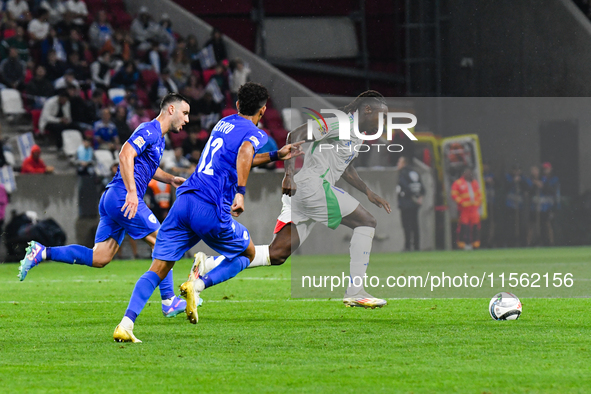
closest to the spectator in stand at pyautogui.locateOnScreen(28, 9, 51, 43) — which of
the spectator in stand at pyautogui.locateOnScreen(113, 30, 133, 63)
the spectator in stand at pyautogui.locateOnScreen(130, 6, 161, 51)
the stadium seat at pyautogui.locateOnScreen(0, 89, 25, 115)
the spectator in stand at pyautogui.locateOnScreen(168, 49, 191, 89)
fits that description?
the spectator in stand at pyautogui.locateOnScreen(113, 30, 133, 63)

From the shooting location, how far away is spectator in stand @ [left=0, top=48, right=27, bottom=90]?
18.2 meters

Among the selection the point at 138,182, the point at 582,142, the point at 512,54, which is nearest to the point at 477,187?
the point at 582,142

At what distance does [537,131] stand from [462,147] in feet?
6.88

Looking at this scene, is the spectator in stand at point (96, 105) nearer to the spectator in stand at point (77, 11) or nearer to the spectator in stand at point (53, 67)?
the spectator in stand at point (53, 67)

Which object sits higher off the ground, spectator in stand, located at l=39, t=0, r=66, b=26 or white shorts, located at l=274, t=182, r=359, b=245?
spectator in stand, located at l=39, t=0, r=66, b=26

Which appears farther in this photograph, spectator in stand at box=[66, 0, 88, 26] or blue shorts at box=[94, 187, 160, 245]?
spectator in stand at box=[66, 0, 88, 26]

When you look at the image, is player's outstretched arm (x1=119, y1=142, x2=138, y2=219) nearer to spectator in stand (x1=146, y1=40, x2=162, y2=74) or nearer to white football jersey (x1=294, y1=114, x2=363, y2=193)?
white football jersey (x1=294, y1=114, x2=363, y2=193)

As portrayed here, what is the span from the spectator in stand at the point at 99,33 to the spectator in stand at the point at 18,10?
1384 millimetres

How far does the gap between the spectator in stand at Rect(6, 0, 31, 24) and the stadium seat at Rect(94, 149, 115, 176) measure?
13.9 ft

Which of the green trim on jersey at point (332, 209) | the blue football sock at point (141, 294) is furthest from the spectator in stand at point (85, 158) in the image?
the blue football sock at point (141, 294)

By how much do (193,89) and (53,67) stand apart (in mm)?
3257

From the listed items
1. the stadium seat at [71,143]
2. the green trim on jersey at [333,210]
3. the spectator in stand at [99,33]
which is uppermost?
the spectator in stand at [99,33]

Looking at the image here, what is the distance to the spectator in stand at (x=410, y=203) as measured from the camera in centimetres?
1925

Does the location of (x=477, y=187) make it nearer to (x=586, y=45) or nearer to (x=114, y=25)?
(x=586, y=45)
